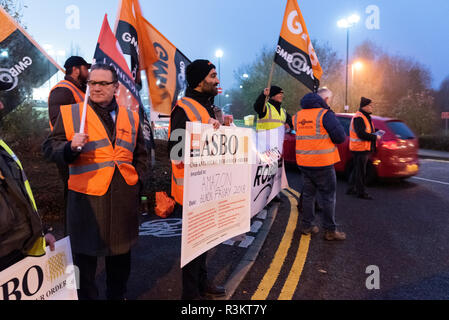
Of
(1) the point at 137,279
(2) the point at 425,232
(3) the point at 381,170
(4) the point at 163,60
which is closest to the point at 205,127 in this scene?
Answer: (1) the point at 137,279

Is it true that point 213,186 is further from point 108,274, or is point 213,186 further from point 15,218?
point 15,218

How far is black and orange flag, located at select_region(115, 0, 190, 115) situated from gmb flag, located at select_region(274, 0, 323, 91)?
1555mm

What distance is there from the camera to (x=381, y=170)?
8.23 metres

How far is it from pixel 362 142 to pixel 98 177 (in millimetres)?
6120


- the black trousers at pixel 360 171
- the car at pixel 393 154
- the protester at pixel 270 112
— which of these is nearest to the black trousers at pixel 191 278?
the protester at pixel 270 112

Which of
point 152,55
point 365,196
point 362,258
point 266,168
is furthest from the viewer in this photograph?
point 365,196

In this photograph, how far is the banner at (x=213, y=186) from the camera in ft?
8.60

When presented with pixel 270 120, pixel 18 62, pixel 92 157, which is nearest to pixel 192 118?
pixel 92 157

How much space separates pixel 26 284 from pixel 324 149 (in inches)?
152

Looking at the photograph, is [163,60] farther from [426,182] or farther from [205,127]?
[426,182]

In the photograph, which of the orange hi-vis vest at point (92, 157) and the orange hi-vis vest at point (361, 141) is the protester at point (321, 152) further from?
the orange hi-vis vest at point (92, 157)

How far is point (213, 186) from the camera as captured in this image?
291 centimetres

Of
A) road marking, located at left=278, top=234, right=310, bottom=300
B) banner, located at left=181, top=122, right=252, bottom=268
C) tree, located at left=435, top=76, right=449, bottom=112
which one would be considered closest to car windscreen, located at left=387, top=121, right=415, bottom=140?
road marking, located at left=278, top=234, right=310, bottom=300

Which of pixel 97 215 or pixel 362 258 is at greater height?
pixel 97 215
